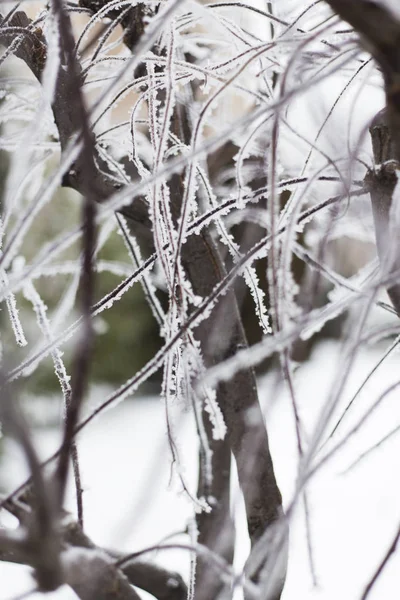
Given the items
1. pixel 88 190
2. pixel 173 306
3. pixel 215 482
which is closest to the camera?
pixel 88 190

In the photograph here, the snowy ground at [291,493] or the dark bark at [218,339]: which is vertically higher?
the dark bark at [218,339]

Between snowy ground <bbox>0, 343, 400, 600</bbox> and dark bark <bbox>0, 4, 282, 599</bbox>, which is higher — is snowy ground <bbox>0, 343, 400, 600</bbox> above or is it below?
below

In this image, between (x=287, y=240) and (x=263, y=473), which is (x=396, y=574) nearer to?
(x=263, y=473)

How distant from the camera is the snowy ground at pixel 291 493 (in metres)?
0.33

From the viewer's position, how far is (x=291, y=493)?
0.87 feet

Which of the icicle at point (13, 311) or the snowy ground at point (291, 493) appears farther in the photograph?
the snowy ground at point (291, 493)

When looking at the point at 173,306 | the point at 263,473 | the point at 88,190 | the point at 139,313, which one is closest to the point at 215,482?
the point at 263,473

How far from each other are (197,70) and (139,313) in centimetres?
100

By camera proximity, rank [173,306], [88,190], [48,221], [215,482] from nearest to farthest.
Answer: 1. [88,190]
2. [173,306]
3. [215,482]
4. [48,221]

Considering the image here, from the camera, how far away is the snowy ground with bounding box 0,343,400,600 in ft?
1.07

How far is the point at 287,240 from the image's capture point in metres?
0.17

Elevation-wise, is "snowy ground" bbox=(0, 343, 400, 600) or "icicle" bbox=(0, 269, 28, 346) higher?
"icicle" bbox=(0, 269, 28, 346)

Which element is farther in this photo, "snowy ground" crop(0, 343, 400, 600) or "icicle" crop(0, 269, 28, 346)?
"snowy ground" crop(0, 343, 400, 600)

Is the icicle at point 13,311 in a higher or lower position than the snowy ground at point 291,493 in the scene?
higher
